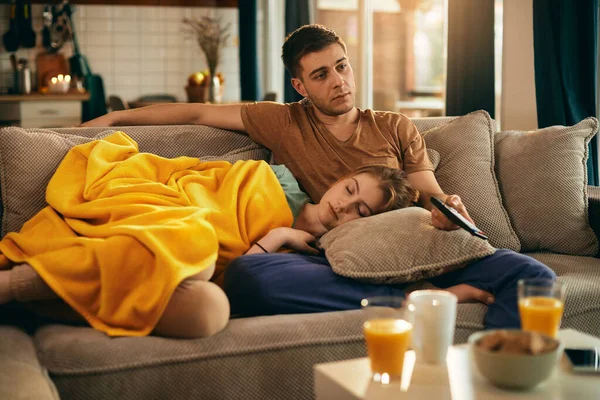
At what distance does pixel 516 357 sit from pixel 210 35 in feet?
19.4

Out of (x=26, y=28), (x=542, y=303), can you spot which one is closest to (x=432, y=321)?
(x=542, y=303)

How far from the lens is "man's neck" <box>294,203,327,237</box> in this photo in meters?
2.29

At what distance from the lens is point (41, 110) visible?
586cm

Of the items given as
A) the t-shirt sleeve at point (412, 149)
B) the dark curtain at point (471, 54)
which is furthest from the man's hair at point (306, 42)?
the dark curtain at point (471, 54)

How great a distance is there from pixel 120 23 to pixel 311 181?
493 centimetres

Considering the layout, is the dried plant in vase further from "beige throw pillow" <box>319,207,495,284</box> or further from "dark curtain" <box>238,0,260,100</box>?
"beige throw pillow" <box>319,207,495,284</box>

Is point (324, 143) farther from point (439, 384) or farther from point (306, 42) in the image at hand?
point (439, 384)

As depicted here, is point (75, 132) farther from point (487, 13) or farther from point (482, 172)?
point (487, 13)

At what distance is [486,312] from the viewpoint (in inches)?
78.4

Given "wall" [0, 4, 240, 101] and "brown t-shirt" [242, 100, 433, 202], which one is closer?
"brown t-shirt" [242, 100, 433, 202]

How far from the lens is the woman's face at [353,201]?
7.36 feet

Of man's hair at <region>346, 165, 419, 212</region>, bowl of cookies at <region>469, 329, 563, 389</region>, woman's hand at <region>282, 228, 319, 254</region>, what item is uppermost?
man's hair at <region>346, 165, 419, 212</region>

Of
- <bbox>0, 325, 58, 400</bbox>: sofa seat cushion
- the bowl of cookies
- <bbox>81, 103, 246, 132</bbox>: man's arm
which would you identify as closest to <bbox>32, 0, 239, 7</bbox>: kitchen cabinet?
<bbox>81, 103, 246, 132</bbox>: man's arm

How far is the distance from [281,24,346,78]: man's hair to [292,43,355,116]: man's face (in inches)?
0.7
